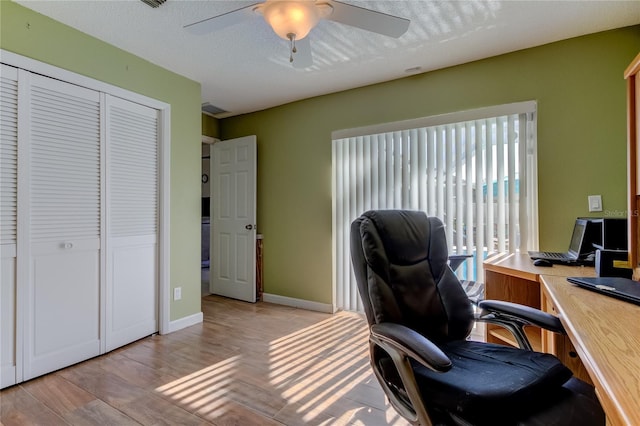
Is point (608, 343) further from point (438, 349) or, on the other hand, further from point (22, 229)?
point (22, 229)

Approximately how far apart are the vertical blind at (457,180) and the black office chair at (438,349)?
1392mm

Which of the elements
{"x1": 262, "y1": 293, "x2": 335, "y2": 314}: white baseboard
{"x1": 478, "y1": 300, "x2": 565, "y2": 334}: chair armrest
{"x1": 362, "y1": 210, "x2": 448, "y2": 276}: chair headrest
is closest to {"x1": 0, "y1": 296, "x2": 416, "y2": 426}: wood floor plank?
{"x1": 262, "y1": 293, "x2": 335, "y2": 314}: white baseboard

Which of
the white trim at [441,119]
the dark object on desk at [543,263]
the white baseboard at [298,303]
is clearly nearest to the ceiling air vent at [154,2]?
the white trim at [441,119]

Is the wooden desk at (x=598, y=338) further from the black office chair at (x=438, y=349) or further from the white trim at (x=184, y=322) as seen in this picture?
the white trim at (x=184, y=322)

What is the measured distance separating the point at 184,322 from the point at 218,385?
1.23 m

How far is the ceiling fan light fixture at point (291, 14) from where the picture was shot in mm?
1529

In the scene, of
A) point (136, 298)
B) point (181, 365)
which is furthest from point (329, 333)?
point (136, 298)

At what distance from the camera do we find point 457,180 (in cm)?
287

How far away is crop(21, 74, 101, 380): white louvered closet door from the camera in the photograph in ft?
6.88

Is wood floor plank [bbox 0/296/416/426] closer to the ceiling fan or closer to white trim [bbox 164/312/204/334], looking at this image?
white trim [bbox 164/312/204/334]

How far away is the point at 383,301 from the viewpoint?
128cm

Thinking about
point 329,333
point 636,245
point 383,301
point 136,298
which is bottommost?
point 329,333

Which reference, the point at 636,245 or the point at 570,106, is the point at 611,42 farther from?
the point at 636,245

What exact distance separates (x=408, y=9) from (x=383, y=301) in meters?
1.82
